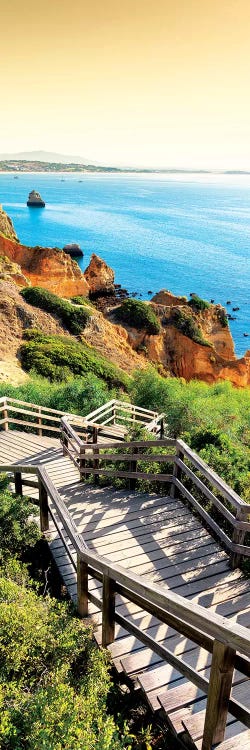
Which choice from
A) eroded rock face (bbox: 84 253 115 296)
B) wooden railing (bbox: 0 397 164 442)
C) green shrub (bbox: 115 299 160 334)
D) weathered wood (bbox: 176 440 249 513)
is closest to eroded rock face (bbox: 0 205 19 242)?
eroded rock face (bbox: 84 253 115 296)

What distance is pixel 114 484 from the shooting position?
764 cm

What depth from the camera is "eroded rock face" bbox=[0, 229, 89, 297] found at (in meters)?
43.8

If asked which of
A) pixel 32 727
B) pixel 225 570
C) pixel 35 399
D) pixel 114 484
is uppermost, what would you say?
Answer: pixel 32 727

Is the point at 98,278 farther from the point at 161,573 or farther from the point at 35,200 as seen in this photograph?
the point at 35,200

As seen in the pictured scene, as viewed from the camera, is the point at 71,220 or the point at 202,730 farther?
the point at 71,220

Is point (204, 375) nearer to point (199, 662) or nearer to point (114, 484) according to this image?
point (114, 484)

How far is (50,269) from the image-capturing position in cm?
4394

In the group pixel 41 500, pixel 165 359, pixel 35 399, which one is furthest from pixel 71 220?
pixel 41 500

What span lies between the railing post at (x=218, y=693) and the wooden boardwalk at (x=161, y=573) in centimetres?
9

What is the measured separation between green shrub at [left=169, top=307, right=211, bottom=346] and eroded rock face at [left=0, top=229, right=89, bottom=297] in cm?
1049

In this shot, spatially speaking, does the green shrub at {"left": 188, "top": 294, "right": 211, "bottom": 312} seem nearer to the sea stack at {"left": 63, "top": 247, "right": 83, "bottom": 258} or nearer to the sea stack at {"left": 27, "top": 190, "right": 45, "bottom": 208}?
the sea stack at {"left": 63, "top": 247, "right": 83, "bottom": 258}

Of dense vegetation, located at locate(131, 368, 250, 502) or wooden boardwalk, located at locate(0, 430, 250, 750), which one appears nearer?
wooden boardwalk, located at locate(0, 430, 250, 750)

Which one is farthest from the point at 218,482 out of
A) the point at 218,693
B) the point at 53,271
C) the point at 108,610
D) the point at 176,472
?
the point at 53,271

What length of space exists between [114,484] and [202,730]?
458 cm
